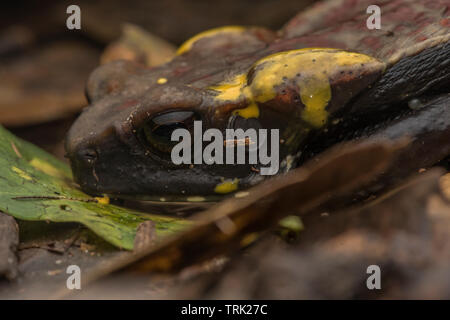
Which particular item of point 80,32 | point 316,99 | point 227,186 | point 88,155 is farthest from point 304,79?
point 80,32

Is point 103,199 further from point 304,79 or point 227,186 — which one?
point 304,79

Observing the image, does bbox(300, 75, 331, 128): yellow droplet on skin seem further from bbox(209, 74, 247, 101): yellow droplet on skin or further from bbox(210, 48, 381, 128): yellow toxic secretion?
bbox(209, 74, 247, 101): yellow droplet on skin

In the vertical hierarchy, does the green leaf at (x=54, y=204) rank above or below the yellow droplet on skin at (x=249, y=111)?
below

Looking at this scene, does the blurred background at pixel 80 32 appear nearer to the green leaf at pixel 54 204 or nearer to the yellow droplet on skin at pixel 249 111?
the green leaf at pixel 54 204

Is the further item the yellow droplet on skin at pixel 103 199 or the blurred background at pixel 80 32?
the blurred background at pixel 80 32

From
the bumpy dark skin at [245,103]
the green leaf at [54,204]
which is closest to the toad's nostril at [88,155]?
the bumpy dark skin at [245,103]
